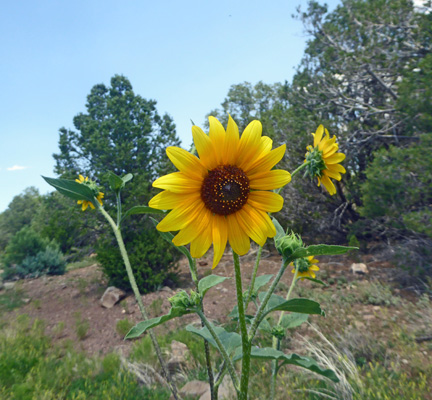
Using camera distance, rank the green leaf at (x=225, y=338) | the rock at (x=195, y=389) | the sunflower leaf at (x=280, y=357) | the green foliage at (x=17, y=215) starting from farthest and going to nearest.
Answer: the green foliage at (x=17, y=215), the rock at (x=195, y=389), the green leaf at (x=225, y=338), the sunflower leaf at (x=280, y=357)

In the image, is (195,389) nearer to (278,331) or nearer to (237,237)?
(278,331)

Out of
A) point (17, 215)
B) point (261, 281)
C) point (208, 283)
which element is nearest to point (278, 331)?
point (261, 281)

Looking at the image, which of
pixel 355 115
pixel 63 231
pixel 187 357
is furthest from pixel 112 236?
pixel 355 115

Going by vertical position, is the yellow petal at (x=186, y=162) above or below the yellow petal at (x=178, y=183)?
above

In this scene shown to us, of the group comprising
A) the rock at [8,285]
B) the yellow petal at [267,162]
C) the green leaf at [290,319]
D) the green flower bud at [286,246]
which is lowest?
the rock at [8,285]

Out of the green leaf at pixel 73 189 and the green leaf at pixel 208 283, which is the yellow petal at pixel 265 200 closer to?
the green leaf at pixel 208 283

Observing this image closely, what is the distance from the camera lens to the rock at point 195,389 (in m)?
2.71

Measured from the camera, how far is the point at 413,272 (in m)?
5.09

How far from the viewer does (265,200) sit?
2.90 ft

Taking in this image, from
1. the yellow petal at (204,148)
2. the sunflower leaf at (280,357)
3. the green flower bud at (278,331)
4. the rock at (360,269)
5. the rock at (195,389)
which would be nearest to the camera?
the yellow petal at (204,148)

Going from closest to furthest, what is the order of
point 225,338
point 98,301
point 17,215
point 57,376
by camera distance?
point 225,338, point 57,376, point 98,301, point 17,215

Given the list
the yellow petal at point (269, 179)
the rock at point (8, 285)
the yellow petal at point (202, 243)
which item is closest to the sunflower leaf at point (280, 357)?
the yellow petal at point (202, 243)

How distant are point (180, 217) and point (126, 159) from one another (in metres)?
6.95

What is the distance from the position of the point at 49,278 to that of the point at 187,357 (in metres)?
6.09
